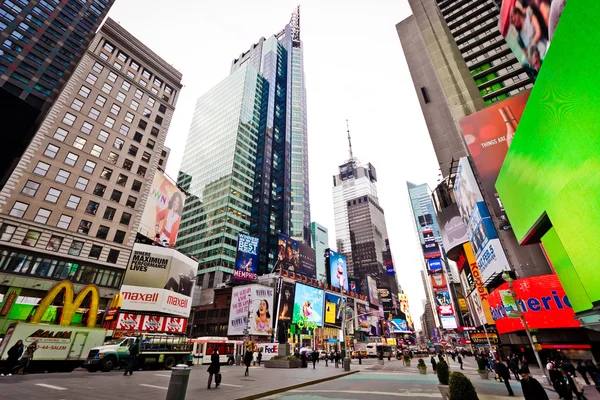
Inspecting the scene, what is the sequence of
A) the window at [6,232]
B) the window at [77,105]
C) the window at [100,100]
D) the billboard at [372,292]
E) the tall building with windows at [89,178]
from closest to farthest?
the window at [6,232] < the tall building with windows at [89,178] < the window at [77,105] < the window at [100,100] < the billboard at [372,292]

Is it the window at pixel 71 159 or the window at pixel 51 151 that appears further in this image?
the window at pixel 71 159

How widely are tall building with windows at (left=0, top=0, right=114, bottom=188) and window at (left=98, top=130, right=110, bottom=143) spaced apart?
1189 centimetres

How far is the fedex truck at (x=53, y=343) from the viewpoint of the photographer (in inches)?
636

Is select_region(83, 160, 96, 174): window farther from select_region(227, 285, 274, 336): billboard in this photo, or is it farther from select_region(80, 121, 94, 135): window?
select_region(227, 285, 274, 336): billboard

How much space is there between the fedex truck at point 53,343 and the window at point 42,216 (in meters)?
23.8

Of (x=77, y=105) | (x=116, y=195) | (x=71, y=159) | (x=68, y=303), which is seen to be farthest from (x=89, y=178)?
(x=68, y=303)

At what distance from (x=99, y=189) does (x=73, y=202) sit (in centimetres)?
399

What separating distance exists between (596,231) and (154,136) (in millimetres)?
58183

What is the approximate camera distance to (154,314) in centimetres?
4050

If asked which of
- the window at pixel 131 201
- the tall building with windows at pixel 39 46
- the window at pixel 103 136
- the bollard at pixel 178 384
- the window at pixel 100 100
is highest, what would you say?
the tall building with windows at pixel 39 46

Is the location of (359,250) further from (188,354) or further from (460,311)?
(188,354)

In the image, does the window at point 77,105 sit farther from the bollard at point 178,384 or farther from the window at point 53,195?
the bollard at point 178,384

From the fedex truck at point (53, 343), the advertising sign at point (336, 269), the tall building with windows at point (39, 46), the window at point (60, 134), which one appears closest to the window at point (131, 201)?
the window at point (60, 134)

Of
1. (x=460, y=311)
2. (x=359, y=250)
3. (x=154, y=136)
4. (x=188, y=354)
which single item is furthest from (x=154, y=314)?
(x=359, y=250)
